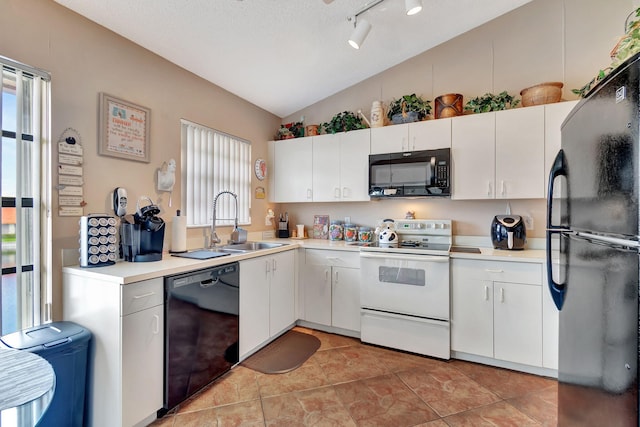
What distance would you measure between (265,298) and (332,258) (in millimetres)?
775

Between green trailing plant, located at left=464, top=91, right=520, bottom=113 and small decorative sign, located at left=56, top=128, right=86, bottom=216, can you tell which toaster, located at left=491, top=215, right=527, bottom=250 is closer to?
green trailing plant, located at left=464, top=91, right=520, bottom=113

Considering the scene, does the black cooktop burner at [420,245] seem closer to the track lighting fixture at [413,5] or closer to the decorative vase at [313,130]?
the decorative vase at [313,130]

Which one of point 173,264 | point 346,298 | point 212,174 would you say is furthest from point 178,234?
point 346,298

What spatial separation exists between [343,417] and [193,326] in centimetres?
111

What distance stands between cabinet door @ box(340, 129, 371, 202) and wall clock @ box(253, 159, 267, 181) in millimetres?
1000

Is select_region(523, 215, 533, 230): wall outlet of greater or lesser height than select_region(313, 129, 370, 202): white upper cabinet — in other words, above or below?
below

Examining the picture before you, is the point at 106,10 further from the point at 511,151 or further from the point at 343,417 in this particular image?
the point at 511,151

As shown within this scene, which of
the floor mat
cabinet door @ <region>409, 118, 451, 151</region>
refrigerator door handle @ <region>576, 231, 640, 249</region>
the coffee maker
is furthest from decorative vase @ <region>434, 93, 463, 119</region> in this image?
the coffee maker

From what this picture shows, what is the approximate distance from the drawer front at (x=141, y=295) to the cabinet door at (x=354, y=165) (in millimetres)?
2038

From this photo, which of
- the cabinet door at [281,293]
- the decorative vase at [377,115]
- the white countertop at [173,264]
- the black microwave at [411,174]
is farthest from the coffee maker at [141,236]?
the decorative vase at [377,115]

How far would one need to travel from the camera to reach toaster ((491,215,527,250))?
8.31 feet

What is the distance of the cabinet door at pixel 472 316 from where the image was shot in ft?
7.70

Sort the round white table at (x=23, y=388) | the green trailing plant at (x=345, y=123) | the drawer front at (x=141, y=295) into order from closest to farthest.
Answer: the round white table at (x=23, y=388) < the drawer front at (x=141, y=295) < the green trailing plant at (x=345, y=123)

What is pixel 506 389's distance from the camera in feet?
6.80
